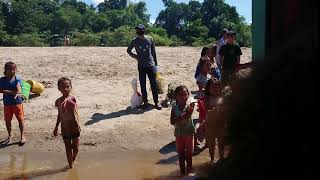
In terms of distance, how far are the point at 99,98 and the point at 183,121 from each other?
566 cm

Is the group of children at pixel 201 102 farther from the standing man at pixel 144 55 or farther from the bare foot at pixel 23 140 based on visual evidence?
the bare foot at pixel 23 140

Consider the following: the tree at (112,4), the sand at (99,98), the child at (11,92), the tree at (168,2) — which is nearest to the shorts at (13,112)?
the child at (11,92)

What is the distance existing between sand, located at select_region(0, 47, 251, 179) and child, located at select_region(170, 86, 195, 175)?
2.00 m

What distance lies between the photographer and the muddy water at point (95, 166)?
23.8 ft

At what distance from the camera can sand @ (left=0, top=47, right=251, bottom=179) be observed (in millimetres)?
9203

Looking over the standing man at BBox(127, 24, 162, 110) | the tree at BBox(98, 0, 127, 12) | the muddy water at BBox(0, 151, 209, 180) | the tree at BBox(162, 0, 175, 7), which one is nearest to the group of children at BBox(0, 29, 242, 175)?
the muddy water at BBox(0, 151, 209, 180)

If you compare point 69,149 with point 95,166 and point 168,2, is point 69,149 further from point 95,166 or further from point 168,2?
point 168,2

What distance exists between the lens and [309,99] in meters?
0.77

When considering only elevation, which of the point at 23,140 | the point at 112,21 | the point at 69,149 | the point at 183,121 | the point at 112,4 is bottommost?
the point at 23,140

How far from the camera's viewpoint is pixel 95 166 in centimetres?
778

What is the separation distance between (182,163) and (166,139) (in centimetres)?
227

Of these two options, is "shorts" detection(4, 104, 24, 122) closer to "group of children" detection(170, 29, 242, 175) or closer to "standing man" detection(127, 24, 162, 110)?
"standing man" detection(127, 24, 162, 110)

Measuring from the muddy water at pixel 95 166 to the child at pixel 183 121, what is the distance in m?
0.27

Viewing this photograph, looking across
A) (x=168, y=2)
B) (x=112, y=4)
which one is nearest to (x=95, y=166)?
(x=168, y=2)
